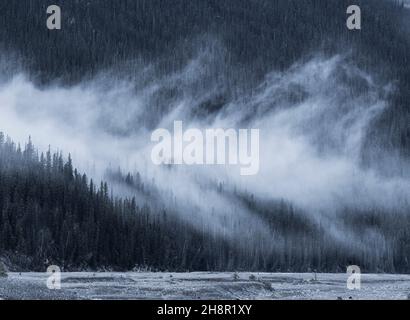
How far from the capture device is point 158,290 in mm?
142000

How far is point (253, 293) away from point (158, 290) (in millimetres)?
15788
